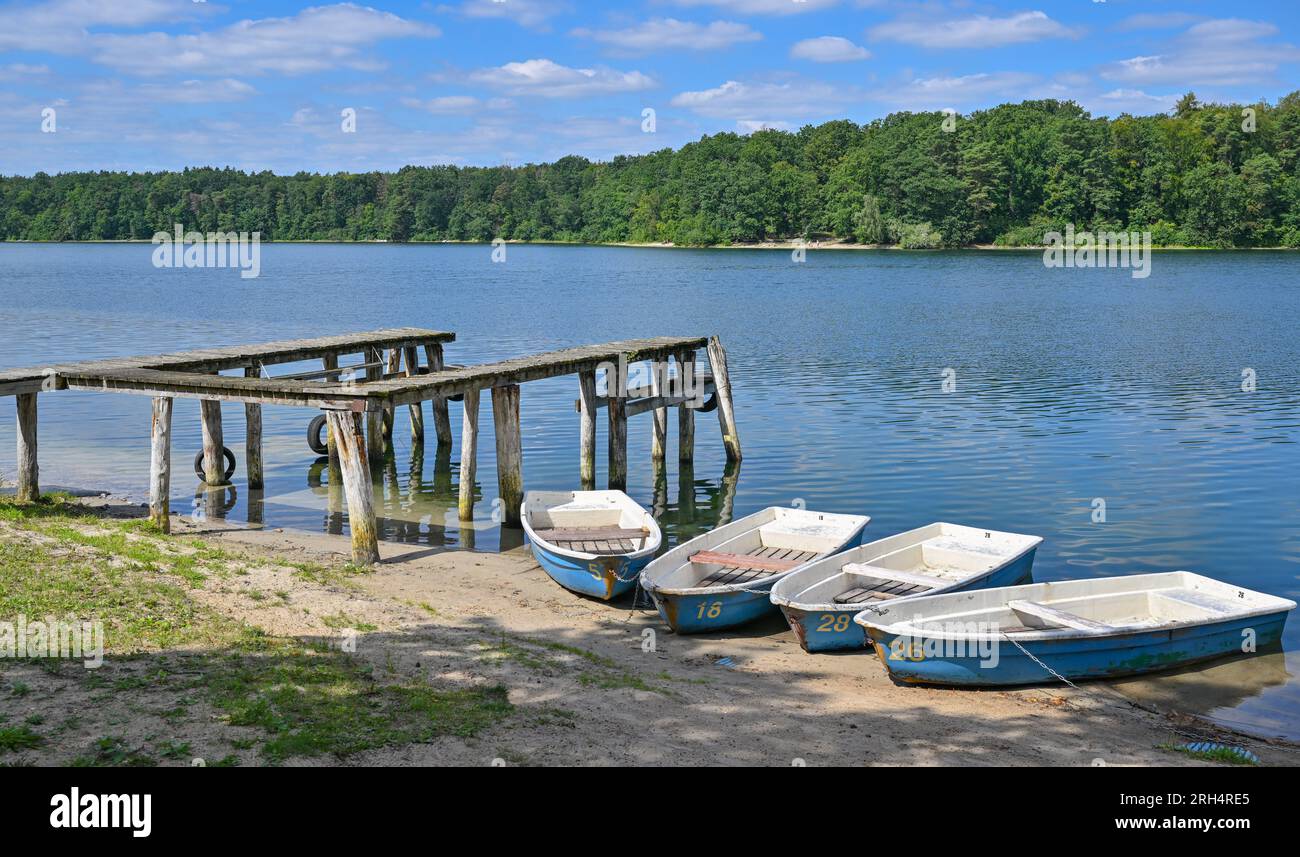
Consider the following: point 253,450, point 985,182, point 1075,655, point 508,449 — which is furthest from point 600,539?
point 985,182

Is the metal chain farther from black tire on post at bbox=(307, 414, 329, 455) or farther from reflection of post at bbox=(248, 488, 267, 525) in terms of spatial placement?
black tire on post at bbox=(307, 414, 329, 455)

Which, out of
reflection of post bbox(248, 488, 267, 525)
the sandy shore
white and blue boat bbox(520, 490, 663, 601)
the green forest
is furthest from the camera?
the green forest

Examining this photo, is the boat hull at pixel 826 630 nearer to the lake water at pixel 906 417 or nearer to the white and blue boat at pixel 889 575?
the white and blue boat at pixel 889 575

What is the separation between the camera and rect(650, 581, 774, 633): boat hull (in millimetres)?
14484

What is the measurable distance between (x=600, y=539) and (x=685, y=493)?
274 inches

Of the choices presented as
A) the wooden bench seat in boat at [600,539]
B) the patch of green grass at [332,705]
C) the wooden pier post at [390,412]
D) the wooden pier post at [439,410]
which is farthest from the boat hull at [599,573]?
the wooden pier post at [439,410]

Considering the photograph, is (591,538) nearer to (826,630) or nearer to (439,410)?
(826,630)

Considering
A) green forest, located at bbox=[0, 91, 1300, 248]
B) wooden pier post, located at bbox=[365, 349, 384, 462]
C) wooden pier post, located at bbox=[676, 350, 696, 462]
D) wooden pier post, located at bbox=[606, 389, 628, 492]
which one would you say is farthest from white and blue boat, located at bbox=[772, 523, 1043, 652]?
green forest, located at bbox=[0, 91, 1300, 248]

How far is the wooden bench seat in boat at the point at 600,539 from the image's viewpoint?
1700cm

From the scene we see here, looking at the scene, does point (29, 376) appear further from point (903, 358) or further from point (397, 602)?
point (903, 358)

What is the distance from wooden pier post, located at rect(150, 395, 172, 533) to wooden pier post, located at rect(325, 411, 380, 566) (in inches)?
146
